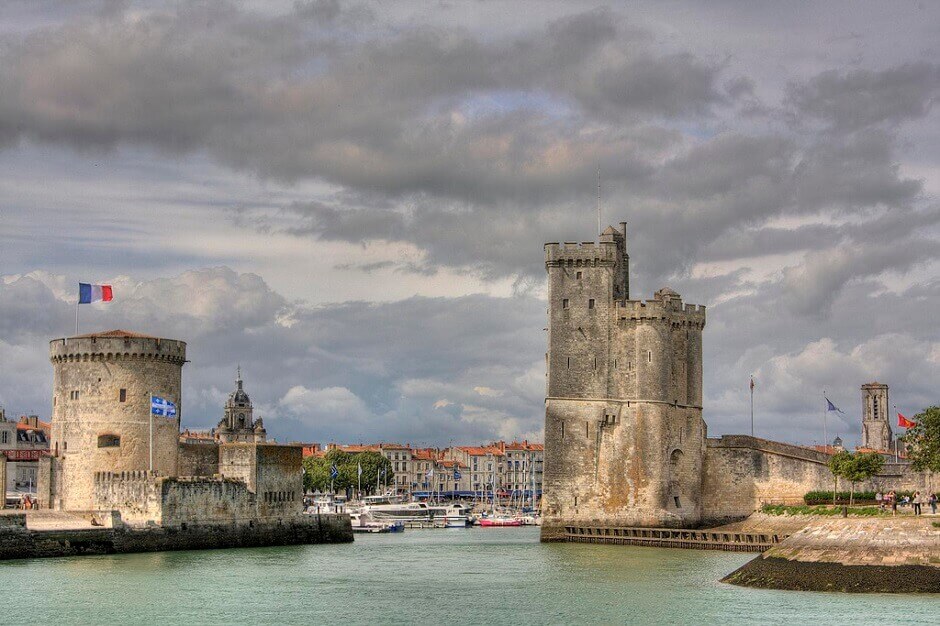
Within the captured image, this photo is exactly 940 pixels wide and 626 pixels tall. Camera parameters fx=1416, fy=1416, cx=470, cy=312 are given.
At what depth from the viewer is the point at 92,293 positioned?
67250mm

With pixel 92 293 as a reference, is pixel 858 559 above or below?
below

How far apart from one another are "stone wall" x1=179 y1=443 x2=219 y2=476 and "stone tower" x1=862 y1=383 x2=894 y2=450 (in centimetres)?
7697

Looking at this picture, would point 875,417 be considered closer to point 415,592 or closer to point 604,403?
point 604,403

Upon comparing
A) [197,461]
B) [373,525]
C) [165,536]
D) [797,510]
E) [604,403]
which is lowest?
[373,525]

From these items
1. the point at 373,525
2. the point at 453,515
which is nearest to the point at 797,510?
the point at 373,525

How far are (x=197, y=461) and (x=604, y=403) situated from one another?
69.1ft

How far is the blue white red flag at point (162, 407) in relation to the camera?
67.6m

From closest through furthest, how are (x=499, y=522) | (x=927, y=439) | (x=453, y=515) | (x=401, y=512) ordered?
(x=927, y=439) → (x=401, y=512) → (x=453, y=515) → (x=499, y=522)

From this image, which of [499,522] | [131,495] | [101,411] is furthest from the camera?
[499,522]

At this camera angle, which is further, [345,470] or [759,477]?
[345,470]

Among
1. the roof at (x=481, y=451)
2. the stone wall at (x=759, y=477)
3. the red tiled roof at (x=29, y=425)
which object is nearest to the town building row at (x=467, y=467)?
the roof at (x=481, y=451)

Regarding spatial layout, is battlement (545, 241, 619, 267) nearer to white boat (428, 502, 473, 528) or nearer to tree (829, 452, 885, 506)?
tree (829, 452, 885, 506)

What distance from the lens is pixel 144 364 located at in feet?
225

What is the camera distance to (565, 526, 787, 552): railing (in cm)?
6719
